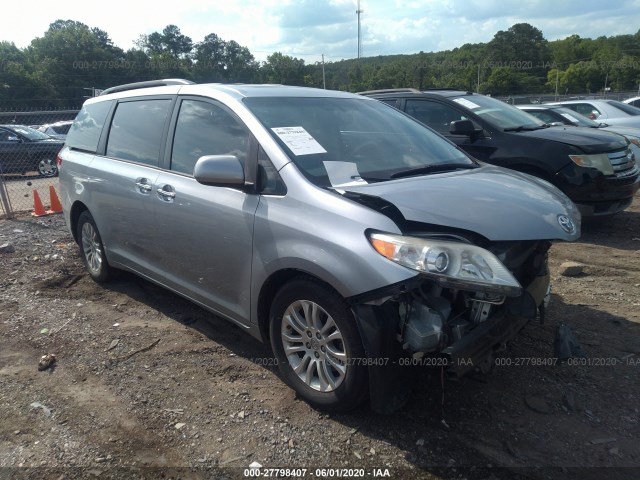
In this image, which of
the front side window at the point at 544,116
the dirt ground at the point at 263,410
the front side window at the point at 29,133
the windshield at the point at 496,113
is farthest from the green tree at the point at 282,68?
the dirt ground at the point at 263,410

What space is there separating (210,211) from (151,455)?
151 centimetres

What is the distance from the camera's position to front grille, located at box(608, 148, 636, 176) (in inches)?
249

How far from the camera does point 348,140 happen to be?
359cm

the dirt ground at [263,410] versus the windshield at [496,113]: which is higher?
the windshield at [496,113]

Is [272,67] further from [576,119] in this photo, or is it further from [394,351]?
[394,351]

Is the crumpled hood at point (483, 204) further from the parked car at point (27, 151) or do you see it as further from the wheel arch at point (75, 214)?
the parked car at point (27, 151)

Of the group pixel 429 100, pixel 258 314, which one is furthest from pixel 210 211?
pixel 429 100

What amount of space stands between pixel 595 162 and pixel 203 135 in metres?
4.80

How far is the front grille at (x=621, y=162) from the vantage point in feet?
20.7

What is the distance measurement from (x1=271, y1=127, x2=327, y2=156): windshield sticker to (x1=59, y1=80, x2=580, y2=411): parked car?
0.05 feet

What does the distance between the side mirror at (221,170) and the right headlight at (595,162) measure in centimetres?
470

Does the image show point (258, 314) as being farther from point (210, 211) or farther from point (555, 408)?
point (555, 408)

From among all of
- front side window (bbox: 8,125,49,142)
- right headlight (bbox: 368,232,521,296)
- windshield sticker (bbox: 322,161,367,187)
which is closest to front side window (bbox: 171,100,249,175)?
windshield sticker (bbox: 322,161,367,187)

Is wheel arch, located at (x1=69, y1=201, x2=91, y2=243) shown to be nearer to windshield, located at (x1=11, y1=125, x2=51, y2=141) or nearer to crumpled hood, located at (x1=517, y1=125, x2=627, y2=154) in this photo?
crumpled hood, located at (x1=517, y1=125, x2=627, y2=154)
